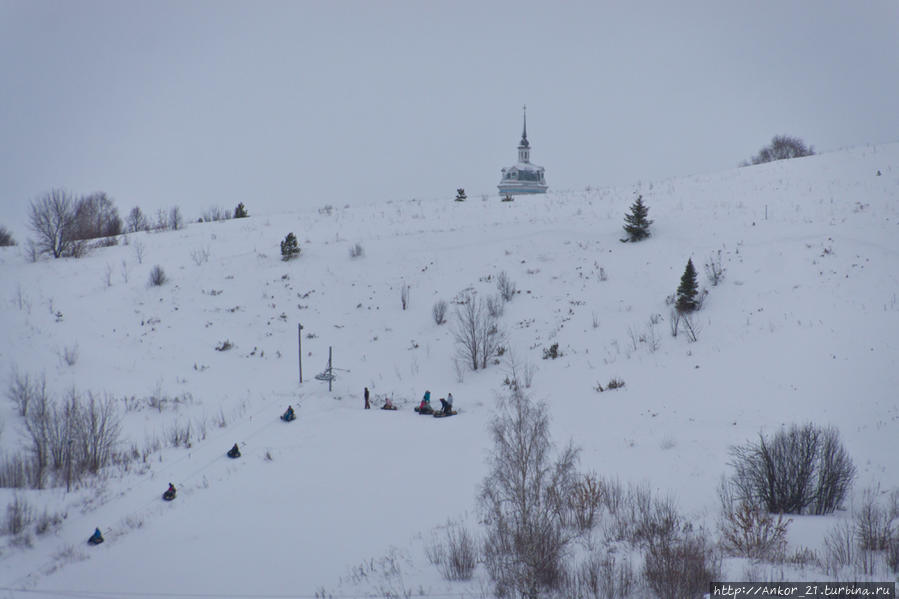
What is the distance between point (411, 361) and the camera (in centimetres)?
2655

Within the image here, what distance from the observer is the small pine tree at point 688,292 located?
22.7 metres

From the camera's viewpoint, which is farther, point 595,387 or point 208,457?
point 595,387

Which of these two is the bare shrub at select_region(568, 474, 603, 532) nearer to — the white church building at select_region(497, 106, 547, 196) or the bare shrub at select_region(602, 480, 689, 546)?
the bare shrub at select_region(602, 480, 689, 546)

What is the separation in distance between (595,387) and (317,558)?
533 inches

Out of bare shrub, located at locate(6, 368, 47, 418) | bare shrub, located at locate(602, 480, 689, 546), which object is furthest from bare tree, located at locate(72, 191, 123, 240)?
bare shrub, located at locate(602, 480, 689, 546)

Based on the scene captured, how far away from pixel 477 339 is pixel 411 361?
13.6 feet

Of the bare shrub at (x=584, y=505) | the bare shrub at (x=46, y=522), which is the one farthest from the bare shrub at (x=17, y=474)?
the bare shrub at (x=584, y=505)

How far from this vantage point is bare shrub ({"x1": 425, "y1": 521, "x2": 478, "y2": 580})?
9.86m

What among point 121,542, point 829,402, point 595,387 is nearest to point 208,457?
point 121,542

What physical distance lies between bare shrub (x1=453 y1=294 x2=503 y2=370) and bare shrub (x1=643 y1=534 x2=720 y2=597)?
52.6ft

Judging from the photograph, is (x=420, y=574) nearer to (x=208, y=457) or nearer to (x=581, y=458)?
(x=581, y=458)

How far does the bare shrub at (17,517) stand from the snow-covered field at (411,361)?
12.8 inches

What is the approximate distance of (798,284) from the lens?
71.0ft

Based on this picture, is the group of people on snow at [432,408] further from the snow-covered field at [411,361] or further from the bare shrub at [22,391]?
the bare shrub at [22,391]
